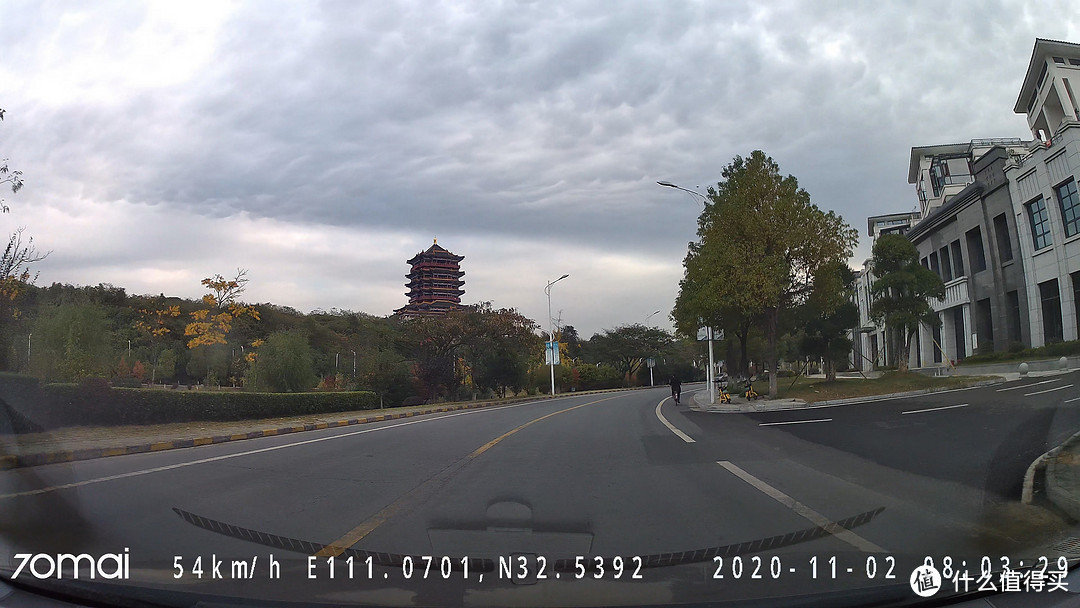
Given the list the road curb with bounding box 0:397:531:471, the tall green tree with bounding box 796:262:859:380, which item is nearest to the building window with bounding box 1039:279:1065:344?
the tall green tree with bounding box 796:262:859:380

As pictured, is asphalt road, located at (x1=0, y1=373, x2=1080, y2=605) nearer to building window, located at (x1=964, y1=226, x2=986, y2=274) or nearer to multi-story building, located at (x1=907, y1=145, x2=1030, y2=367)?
multi-story building, located at (x1=907, y1=145, x2=1030, y2=367)

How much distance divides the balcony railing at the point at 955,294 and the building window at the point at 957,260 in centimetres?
49

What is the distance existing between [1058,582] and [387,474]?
7.23m

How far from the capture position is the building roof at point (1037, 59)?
32.4m

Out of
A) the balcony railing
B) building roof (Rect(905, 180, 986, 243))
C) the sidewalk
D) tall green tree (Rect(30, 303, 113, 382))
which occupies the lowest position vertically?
the sidewalk

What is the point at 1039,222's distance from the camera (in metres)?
24.7

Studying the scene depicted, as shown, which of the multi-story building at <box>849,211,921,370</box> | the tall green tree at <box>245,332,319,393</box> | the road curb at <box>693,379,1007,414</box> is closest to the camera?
the road curb at <box>693,379,1007,414</box>

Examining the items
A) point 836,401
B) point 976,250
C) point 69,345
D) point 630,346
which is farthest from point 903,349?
point 630,346

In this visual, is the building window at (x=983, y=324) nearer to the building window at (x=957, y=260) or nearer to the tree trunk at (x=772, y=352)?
the building window at (x=957, y=260)

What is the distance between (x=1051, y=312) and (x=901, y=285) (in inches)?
212

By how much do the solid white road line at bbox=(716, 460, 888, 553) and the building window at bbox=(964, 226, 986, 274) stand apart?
29.6m

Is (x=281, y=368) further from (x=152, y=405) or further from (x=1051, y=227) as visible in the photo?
(x=1051, y=227)

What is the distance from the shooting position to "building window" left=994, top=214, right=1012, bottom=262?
1108 inches

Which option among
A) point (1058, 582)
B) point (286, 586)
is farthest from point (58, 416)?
point (1058, 582)
